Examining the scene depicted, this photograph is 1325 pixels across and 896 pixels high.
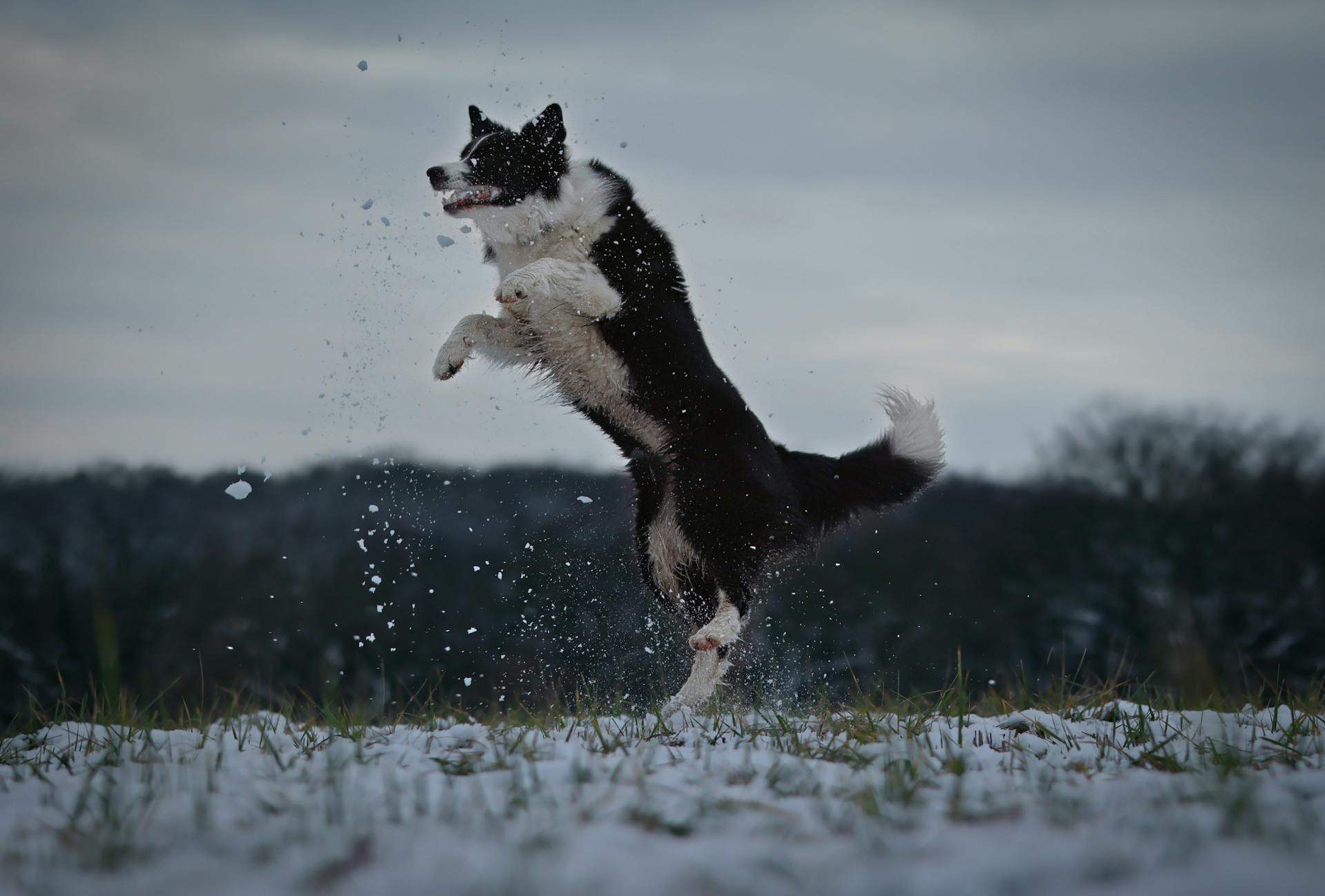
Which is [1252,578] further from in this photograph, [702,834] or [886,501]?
[702,834]

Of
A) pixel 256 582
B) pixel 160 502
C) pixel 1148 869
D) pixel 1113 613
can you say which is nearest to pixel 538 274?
pixel 1148 869

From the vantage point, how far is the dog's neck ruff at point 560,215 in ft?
15.6

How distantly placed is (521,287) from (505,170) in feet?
2.69

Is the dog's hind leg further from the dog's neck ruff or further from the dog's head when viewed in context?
the dog's head

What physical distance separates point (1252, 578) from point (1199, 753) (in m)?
15.2

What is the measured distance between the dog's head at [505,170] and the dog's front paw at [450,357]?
2.03 ft

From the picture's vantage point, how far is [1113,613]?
1692cm

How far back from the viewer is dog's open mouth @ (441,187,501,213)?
4.76m

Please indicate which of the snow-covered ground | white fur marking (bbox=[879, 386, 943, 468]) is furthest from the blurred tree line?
the snow-covered ground

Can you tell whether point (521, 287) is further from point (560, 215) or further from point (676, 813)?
point (676, 813)

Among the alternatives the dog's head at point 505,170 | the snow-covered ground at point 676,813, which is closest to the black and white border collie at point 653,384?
the dog's head at point 505,170

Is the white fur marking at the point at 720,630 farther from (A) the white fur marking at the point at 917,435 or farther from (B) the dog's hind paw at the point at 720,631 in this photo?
(A) the white fur marking at the point at 917,435

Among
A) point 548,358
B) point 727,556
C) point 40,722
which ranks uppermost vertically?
point 548,358

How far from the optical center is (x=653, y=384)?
4.68 meters
